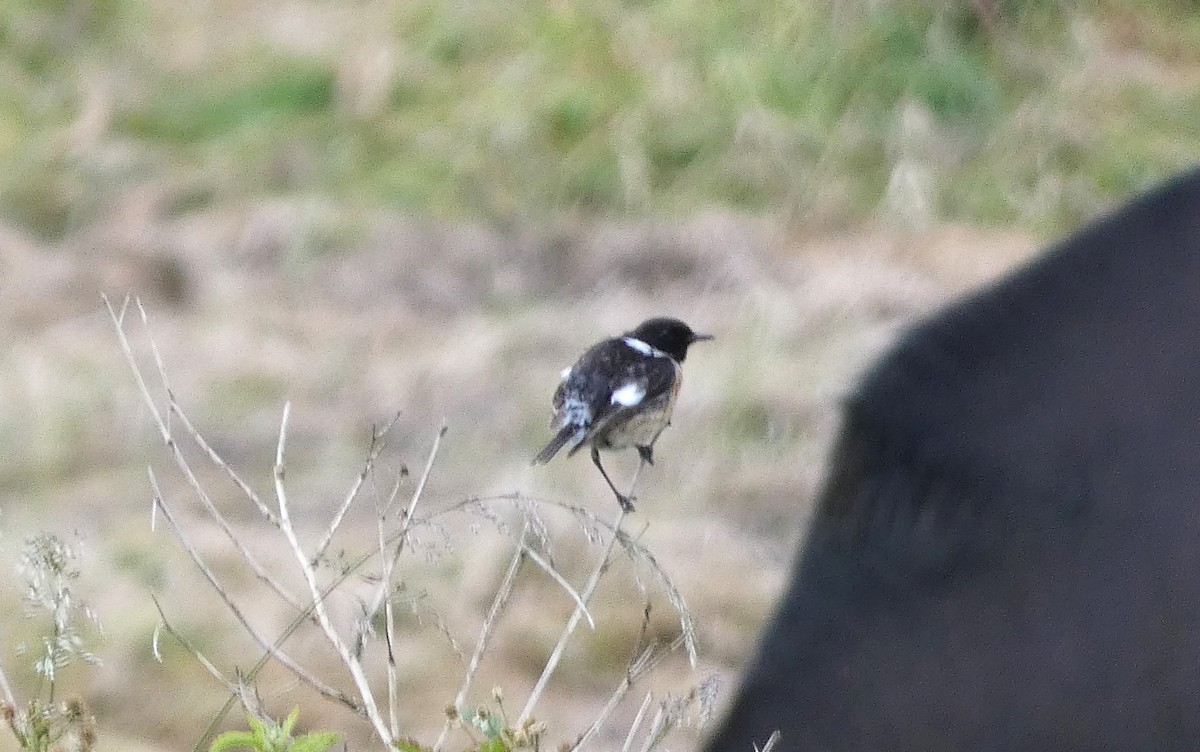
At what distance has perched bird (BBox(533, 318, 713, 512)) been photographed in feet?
7.05

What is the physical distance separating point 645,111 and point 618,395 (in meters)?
1.57

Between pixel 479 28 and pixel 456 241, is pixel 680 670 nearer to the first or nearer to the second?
pixel 456 241

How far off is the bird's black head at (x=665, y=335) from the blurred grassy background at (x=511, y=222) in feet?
1.05

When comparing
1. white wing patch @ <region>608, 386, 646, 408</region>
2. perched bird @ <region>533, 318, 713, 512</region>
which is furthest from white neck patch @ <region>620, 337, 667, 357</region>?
white wing patch @ <region>608, 386, 646, 408</region>

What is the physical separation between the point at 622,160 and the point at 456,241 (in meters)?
0.43

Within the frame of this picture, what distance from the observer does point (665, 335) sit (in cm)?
238

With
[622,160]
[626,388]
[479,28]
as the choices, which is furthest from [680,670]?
[479,28]

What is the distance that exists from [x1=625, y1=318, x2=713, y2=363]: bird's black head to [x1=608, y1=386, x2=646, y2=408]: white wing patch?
0.17 m

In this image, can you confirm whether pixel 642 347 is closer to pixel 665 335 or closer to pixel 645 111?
pixel 665 335

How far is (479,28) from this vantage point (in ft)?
13.2

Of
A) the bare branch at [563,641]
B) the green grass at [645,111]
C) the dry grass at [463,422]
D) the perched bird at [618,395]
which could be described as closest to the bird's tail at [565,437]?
the perched bird at [618,395]

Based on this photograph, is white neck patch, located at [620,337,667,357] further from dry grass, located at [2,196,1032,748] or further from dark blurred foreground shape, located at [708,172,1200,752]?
dark blurred foreground shape, located at [708,172,1200,752]

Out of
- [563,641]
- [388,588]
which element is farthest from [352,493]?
[563,641]

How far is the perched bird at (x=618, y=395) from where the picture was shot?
2.15 metres
